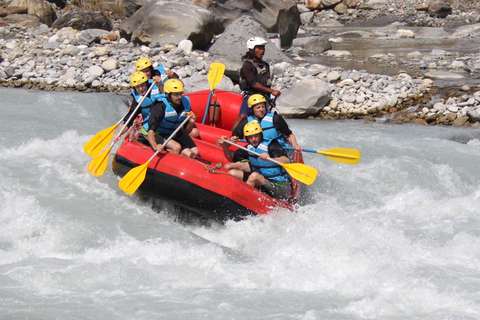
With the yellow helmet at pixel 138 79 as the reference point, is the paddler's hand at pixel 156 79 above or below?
below

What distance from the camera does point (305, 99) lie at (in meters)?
9.74

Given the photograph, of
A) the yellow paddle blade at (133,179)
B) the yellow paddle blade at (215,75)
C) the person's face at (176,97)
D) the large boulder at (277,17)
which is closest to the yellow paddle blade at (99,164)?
the yellow paddle blade at (133,179)

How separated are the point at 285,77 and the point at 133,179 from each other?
20.3ft

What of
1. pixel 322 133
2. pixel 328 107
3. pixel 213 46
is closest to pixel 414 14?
pixel 213 46

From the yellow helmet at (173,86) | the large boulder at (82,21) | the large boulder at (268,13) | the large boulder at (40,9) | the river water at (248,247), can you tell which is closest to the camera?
the river water at (248,247)

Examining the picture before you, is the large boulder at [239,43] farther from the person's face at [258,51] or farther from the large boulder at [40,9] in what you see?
the large boulder at [40,9]

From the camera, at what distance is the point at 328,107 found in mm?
9914

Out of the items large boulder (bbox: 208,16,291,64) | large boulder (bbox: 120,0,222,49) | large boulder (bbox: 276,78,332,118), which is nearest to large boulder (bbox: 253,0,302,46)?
large boulder (bbox: 120,0,222,49)

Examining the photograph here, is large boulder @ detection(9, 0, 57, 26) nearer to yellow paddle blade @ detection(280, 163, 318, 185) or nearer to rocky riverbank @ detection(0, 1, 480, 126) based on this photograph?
rocky riverbank @ detection(0, 1, 480, 126)

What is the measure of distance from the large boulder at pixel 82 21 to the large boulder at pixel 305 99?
710 cm

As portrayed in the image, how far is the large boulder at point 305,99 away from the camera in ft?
31.7

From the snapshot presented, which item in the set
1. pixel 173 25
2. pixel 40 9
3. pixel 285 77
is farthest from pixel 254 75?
pixel 40 9

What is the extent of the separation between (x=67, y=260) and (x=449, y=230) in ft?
11.2

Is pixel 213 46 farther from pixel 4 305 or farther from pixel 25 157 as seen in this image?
pixel 4 305
